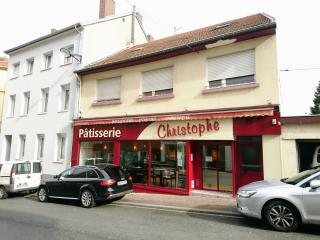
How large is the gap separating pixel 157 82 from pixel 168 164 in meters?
3.96

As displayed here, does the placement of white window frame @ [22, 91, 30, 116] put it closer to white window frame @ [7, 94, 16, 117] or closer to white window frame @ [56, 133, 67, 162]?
white window frame @ [7, 94, 16, 117]

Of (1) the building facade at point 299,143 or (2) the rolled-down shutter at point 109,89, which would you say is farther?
(2) the rolled-down shutter at point 109,89

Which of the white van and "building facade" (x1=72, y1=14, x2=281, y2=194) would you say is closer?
the white van

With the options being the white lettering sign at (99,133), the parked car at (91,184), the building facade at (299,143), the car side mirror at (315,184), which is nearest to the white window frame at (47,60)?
the white lettering sign at (99,133)

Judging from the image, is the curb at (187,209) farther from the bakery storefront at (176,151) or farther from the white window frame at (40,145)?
the white window frame at (40,145)

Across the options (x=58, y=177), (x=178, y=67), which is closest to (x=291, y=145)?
(x=178, y=67)

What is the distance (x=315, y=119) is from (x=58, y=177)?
10.1 metres

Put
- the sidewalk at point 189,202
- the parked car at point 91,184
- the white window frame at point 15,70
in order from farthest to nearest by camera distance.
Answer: the white window frame at point 15,70, the parked car at point 91,184, the sidewalk at point 189,202

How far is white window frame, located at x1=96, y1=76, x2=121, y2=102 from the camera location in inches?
618

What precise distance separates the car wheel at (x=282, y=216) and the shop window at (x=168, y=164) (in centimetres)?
581

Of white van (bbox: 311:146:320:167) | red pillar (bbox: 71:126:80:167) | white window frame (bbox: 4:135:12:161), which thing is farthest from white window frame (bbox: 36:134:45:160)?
white van (bbox: 311:146:320:167)

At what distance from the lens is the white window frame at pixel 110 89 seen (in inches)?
618

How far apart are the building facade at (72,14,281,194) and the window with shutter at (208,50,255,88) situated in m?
0.04

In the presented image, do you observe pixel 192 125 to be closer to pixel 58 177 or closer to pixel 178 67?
pixel 178 67
